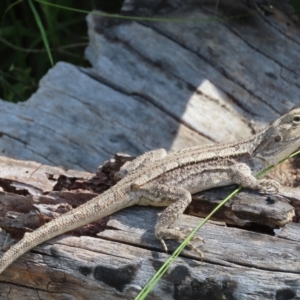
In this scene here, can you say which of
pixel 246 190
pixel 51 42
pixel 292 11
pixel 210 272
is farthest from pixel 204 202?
pixel 51 42

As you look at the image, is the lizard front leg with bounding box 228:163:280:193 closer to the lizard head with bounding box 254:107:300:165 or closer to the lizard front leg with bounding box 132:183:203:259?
the lizard head with bounding box 254:107:300:165

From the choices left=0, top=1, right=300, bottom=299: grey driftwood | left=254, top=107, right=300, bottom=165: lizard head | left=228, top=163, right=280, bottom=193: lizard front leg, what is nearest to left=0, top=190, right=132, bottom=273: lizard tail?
left=228, top=163, right=280, bottom=193: lizard front leg

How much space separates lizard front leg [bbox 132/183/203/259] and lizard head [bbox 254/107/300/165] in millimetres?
708

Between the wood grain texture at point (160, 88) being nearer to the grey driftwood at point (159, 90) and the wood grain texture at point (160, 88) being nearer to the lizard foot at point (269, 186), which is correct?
the grey driftwood at point (159, 90)

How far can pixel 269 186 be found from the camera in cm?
461

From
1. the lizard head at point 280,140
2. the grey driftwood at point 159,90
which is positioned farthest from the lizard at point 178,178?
the grey driftwood at point 159,90

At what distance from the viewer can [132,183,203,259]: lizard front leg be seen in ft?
14.1

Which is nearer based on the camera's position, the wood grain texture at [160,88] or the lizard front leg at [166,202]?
the lizard front leg at [166,202]

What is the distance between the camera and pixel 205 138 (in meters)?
6.05

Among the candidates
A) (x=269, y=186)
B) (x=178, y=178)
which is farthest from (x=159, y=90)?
(x=269, y=186)

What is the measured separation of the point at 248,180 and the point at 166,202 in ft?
1.94

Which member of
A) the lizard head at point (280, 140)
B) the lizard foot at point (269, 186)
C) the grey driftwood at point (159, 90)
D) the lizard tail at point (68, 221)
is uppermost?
the grey driftwood at point (159, 90)

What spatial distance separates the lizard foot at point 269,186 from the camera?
457 cm

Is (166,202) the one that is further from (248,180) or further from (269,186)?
(269,186)
